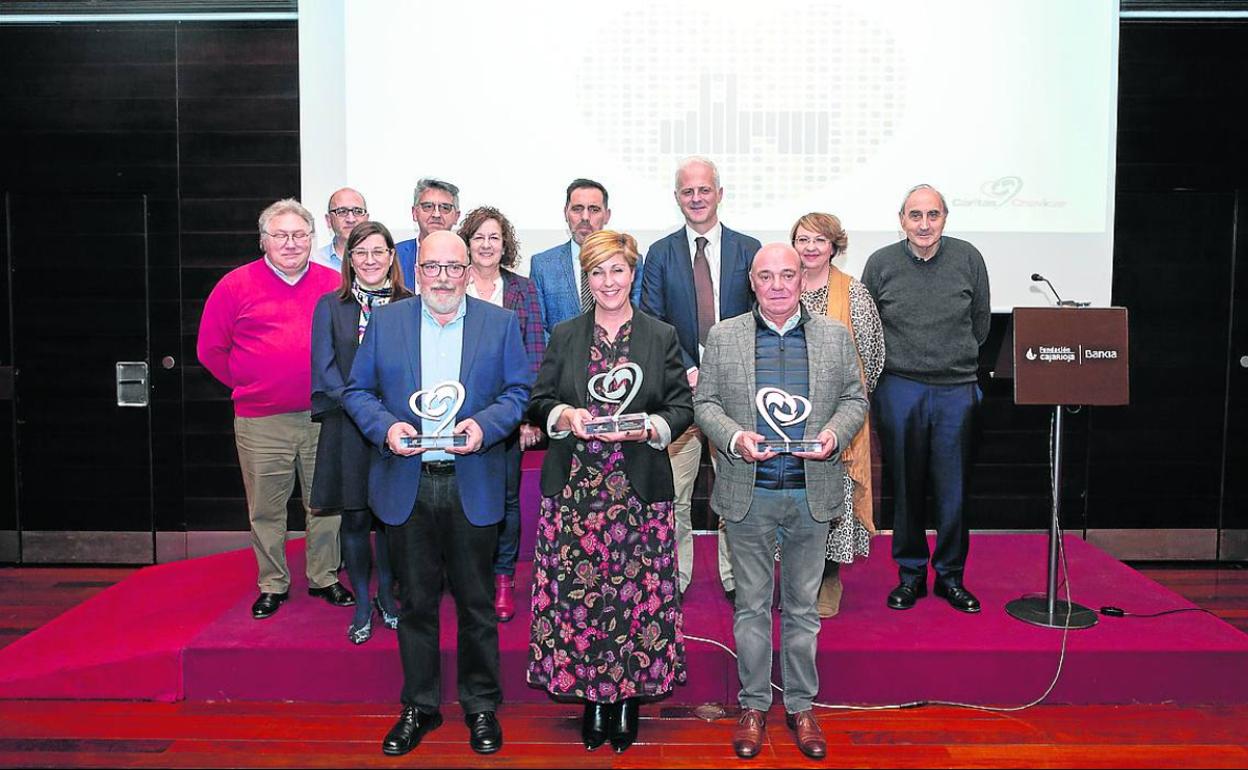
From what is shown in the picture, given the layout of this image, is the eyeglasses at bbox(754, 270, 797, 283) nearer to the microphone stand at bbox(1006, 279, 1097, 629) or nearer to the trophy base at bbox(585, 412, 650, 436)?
the trophy base at bbox(585, 412, 650, 436)

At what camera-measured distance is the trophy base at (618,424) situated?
2.66 m

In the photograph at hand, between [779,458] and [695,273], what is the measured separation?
1101 millimetres

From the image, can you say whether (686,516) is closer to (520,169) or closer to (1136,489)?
(520,169)

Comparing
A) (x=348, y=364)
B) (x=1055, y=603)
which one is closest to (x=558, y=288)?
(x=348, y=364)

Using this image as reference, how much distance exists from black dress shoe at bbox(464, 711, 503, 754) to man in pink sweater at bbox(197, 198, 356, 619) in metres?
1.08

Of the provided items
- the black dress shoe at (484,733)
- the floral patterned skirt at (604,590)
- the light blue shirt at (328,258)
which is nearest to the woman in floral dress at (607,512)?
the floral patterned skirt at (604,590)

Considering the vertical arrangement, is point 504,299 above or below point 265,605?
above

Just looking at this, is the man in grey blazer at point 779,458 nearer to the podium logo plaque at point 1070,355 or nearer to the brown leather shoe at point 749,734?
the brown leather shoe at point 749,734

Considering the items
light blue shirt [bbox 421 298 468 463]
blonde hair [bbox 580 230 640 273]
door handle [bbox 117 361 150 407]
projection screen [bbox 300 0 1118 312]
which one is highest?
projection screen [bbox 300 0 1118 312]

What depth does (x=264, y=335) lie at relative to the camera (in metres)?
3.71

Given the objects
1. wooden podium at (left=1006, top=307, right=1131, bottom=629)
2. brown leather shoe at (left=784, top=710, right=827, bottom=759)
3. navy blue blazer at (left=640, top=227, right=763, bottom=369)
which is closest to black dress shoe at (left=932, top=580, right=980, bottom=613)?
wooden podium at (left=1006, top=307, right=1131, bottom=629)

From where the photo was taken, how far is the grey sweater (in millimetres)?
3695

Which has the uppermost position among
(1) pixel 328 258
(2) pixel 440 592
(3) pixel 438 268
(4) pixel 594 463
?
(1) pixel 328 258

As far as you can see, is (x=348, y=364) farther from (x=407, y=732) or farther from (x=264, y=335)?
(x=407, y=732)
